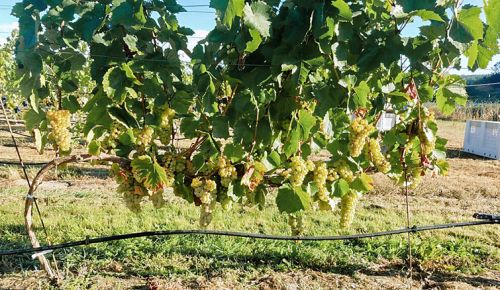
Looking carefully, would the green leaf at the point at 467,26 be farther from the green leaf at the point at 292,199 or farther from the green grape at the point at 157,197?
the green grape at the point at 157,197

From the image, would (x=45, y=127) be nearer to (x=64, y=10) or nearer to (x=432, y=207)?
(x=64, y=10)

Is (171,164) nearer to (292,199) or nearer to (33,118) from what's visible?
(292,199)

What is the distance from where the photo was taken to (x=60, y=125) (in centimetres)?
221

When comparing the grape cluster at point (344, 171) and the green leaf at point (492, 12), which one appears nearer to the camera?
the green leaf at point (492, 12)

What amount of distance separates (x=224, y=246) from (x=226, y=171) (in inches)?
72.1

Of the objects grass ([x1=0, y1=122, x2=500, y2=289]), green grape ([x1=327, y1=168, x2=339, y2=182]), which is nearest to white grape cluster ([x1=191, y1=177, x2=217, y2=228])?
green grape ([x1=327, y1=168, x2=339, y2=182])

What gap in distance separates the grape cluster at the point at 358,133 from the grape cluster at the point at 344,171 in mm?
243

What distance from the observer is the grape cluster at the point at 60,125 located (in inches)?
86.7

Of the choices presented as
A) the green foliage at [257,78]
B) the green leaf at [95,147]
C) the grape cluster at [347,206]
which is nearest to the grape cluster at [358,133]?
the green foliage at [257,78]

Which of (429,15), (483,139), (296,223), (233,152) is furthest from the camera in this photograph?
(483,139)

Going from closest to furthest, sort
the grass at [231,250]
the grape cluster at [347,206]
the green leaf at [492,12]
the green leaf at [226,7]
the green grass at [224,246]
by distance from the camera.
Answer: the green leaf at [226,7] → the green leaf at [492,12] → the grape cluster at [347,206] → the grass at [231,250] → the green grass at [224,246]

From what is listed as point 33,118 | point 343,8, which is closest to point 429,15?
point 343,8

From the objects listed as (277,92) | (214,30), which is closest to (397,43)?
(277,92)

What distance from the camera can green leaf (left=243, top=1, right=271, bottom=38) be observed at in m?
1.54
